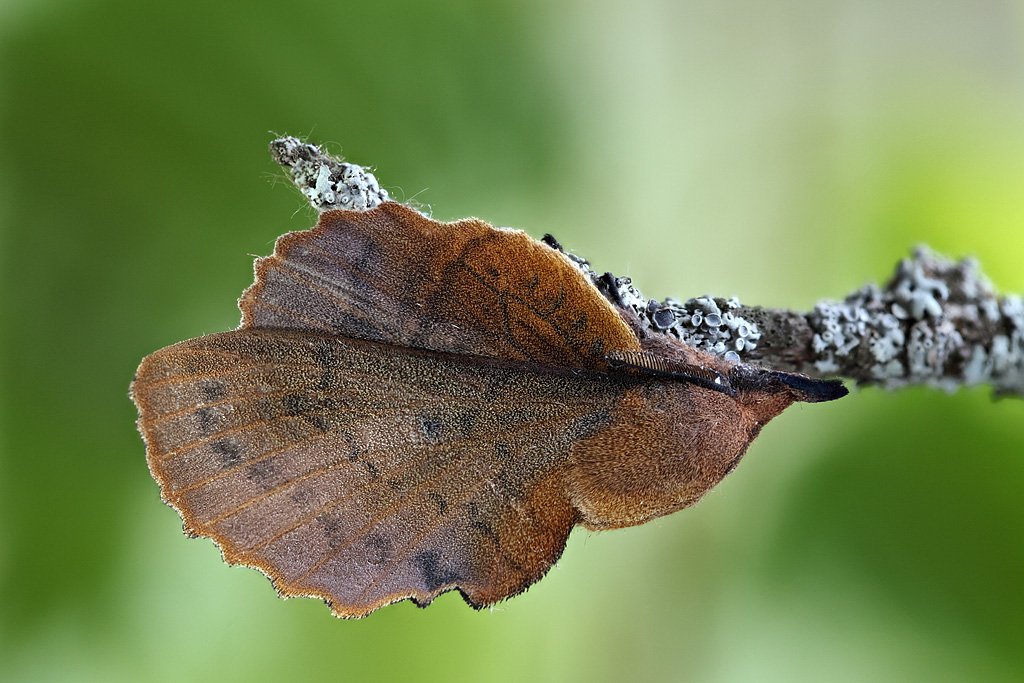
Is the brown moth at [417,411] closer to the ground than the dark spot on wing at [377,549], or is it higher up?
higher up

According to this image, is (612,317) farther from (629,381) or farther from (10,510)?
(10,510)

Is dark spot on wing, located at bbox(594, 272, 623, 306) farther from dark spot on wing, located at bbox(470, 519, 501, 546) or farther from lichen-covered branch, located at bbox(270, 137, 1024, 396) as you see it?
dark spot on wing, located at bbox(470, 519, 501, 546)

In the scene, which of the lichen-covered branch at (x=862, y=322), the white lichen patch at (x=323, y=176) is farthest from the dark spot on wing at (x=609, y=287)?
the white lichen patch at (x=323, y=176)

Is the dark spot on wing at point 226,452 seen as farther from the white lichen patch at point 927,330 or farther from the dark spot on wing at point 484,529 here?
the white lichen patch at point 927,330

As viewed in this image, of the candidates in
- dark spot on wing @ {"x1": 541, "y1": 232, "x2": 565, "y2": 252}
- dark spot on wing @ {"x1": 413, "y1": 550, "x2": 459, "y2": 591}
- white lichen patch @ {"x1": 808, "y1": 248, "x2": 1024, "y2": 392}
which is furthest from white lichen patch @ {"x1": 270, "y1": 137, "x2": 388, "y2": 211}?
white lichen patch @ {"x1": 808, "y1": 248, "x2": 1024, "y2": 392}

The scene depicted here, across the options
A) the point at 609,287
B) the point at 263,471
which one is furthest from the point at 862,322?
the point at 263,471
